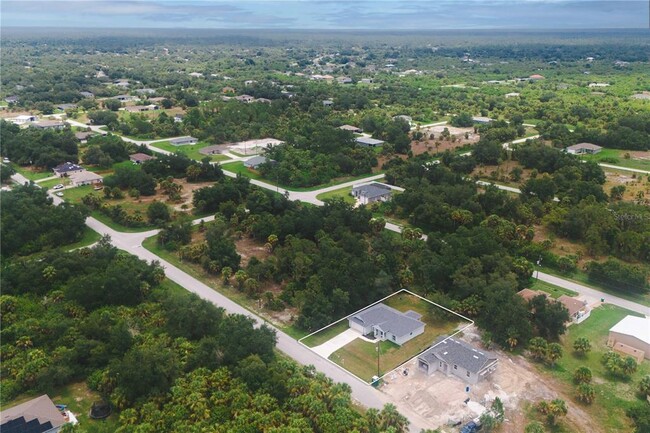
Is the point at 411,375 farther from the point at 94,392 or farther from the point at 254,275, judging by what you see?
the point at 94,392

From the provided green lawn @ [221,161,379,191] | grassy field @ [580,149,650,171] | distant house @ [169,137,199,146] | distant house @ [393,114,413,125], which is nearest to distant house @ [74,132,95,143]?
distant house @ [169,137,199,146]

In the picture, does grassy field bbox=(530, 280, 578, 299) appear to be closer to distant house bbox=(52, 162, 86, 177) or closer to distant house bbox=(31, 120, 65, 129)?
distant house bbox=(52, 162, 86, 177)

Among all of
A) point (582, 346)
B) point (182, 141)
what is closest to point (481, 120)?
point (182, 141)

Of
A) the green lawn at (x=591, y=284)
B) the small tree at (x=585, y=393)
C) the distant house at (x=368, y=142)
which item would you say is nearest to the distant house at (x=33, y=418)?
the small tree at (x=585, y=393)

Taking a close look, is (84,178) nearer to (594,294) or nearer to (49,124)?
(49,124)

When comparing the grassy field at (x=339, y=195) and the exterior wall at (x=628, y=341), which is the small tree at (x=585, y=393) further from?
the grassy field at (x=339, y=195)
